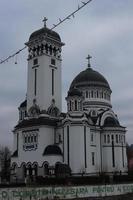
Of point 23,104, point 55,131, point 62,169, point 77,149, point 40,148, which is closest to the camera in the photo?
point 62,169

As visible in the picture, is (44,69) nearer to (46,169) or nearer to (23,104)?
(23,104)

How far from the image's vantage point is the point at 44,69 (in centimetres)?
6769

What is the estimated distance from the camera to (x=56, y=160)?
60469 mm

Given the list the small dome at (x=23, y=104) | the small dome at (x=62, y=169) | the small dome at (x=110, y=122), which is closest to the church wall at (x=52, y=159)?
the small dome at (x=62, y=169)

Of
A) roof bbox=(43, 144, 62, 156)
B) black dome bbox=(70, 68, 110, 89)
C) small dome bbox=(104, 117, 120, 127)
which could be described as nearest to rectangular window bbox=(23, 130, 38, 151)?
roof bbox=(43, 144, 62, 156)

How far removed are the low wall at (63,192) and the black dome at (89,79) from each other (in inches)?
1454

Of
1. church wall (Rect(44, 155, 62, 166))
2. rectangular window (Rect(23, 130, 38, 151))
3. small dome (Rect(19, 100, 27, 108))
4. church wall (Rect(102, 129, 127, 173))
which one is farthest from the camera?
small dome (Rect(19, 100, 27, 108))

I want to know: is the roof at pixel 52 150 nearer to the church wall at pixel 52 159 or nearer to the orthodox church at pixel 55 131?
the orthodox church at pixel 55 131

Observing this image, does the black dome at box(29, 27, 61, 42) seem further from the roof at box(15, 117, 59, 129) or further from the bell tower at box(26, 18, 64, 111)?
the roof at box(15, 117, 59, 129)

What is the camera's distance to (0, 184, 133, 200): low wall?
29.8 m

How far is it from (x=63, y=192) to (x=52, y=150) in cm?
2773

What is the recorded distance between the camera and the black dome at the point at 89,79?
76.1 meters

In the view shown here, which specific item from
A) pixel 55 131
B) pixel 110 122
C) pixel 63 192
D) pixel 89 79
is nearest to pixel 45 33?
pixel 89 79

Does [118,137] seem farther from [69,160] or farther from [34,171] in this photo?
[34,171]
